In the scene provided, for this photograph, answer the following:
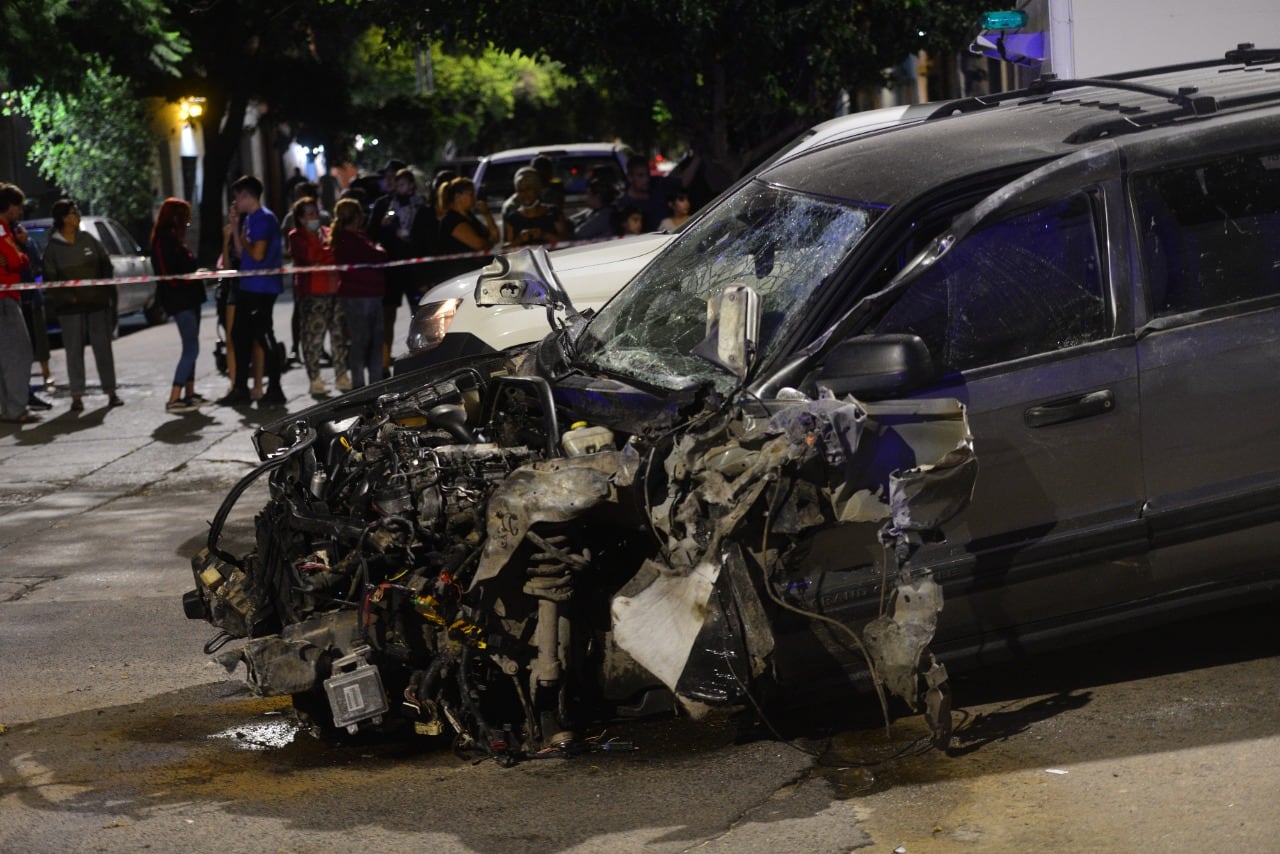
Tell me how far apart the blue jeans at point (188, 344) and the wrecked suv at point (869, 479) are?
8.46m

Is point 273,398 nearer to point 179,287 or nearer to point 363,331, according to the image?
point 363,331

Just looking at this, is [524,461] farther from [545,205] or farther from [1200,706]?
[545,205]

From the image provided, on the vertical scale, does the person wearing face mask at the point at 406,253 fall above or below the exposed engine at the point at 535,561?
above

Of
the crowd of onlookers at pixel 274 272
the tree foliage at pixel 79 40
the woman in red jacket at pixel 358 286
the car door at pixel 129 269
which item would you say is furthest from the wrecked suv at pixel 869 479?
the car door at pixel 129 269

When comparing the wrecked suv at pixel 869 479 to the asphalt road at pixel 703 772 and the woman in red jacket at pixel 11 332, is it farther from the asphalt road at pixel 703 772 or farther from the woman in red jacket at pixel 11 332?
the woman in red jacket at pixel 11 332

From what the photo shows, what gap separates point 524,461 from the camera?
16.6 ft

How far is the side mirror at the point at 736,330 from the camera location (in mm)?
A: 4504

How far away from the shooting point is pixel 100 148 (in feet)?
84.4

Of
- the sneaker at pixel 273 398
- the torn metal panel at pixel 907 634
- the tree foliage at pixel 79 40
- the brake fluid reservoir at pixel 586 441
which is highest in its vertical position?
the tree foliage at pixel 79 40

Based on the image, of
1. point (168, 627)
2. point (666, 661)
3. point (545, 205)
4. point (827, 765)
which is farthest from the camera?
point (545, 205)

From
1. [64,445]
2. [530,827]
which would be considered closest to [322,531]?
[530,827]

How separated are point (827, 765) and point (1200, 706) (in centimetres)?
121

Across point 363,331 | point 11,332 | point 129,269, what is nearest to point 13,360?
point 11,332

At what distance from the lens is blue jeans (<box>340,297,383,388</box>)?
1302 cm
